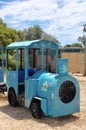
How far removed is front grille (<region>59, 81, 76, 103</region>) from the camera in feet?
25.4

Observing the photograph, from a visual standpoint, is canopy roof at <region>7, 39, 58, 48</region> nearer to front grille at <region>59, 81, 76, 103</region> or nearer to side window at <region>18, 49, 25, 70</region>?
side window at <region>18, 49, 25, 70</region>

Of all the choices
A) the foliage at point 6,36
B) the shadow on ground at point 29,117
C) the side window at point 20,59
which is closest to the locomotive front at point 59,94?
the shadow on ground at point 29,117

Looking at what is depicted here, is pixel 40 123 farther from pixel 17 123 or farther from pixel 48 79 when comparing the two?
pixel 48 79

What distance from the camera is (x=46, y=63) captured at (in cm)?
935

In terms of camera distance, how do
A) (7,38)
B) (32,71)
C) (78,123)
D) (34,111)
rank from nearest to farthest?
1. (78,123)
2. (34,111)
3. (32,71)
4. (7,38)

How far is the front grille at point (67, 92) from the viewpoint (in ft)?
25.4

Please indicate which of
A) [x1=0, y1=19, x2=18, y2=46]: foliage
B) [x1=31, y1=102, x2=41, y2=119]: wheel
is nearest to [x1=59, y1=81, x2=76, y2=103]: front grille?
[x1=31, y1=102, x2=41, y2=119]: wheel

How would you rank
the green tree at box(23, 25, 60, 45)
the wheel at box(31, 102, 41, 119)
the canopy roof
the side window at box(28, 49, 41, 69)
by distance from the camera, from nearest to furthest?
the wheel at box(31, 102, 41, 119)
the canopy roof
the side window at box(28, 49, 41, 69)
the green tree at box(23, 25, 60, 45)

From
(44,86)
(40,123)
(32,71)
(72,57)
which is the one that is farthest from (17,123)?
(72,57)

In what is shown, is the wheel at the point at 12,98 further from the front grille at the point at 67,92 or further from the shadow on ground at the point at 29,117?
the front grille at the point at 67,92

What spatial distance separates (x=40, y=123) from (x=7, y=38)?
76.7 feet

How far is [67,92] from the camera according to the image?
7887mm

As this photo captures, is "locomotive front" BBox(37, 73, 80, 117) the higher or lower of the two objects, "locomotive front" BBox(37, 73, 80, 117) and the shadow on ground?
the higher

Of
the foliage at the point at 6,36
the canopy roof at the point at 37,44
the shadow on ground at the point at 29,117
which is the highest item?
the foliage at the point at 6,36
